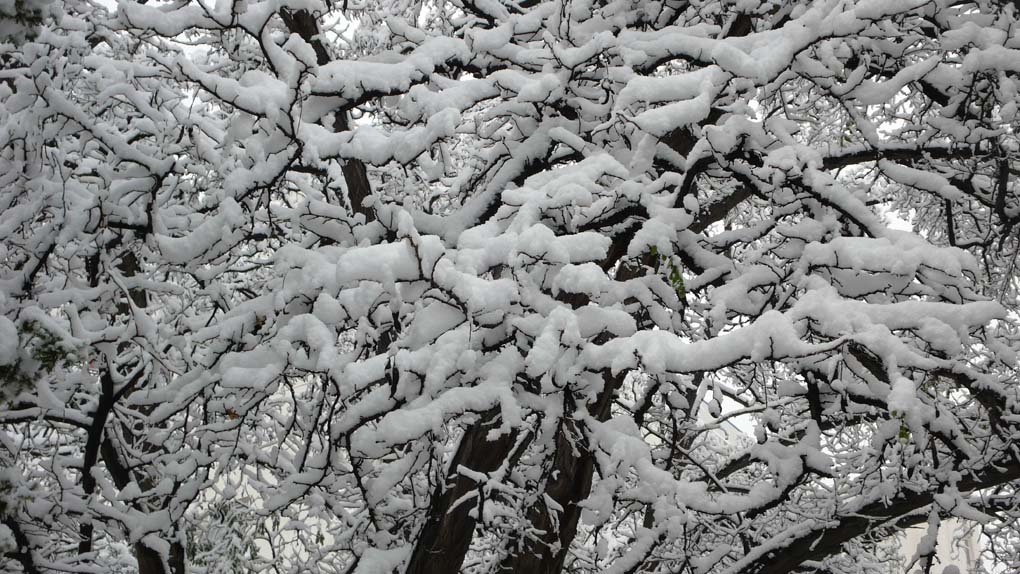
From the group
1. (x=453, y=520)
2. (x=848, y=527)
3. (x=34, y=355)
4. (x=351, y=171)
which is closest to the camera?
(x=34, y=355)

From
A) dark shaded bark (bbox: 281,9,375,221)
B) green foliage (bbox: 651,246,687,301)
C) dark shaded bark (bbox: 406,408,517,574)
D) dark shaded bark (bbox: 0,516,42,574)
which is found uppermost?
dark shaded bark (bbox: 281,9,375,221)

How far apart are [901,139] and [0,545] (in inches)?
180

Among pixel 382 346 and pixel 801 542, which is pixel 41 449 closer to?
pixel 382 346

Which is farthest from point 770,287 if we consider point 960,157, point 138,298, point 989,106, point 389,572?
point 138,298

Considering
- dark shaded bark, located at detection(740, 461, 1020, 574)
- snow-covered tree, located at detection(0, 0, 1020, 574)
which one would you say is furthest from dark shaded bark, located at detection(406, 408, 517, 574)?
dark shaded bark, located at detection(740, 461, 1020, 574)

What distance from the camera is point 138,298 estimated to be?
19.8ft

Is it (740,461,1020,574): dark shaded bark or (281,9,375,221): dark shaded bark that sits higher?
(281,9,375,221): dark shaded bark

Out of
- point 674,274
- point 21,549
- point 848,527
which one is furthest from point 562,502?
point 21,549

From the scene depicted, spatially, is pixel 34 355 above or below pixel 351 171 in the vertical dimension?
below

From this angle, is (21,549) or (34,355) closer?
(34,355)

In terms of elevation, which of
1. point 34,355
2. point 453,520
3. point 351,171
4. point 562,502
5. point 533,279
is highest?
point 351,171

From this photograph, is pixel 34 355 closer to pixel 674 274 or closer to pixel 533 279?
pixel 533 279

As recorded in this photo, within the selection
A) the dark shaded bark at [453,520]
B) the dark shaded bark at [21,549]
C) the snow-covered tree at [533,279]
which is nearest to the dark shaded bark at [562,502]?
the snow-covered tree at [533,279]

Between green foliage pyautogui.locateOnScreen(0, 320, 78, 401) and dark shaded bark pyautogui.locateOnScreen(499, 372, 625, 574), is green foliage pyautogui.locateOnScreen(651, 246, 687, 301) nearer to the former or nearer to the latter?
dark shaded bark pyautogui.locateOnScreen(499, 372, 625, 574)
